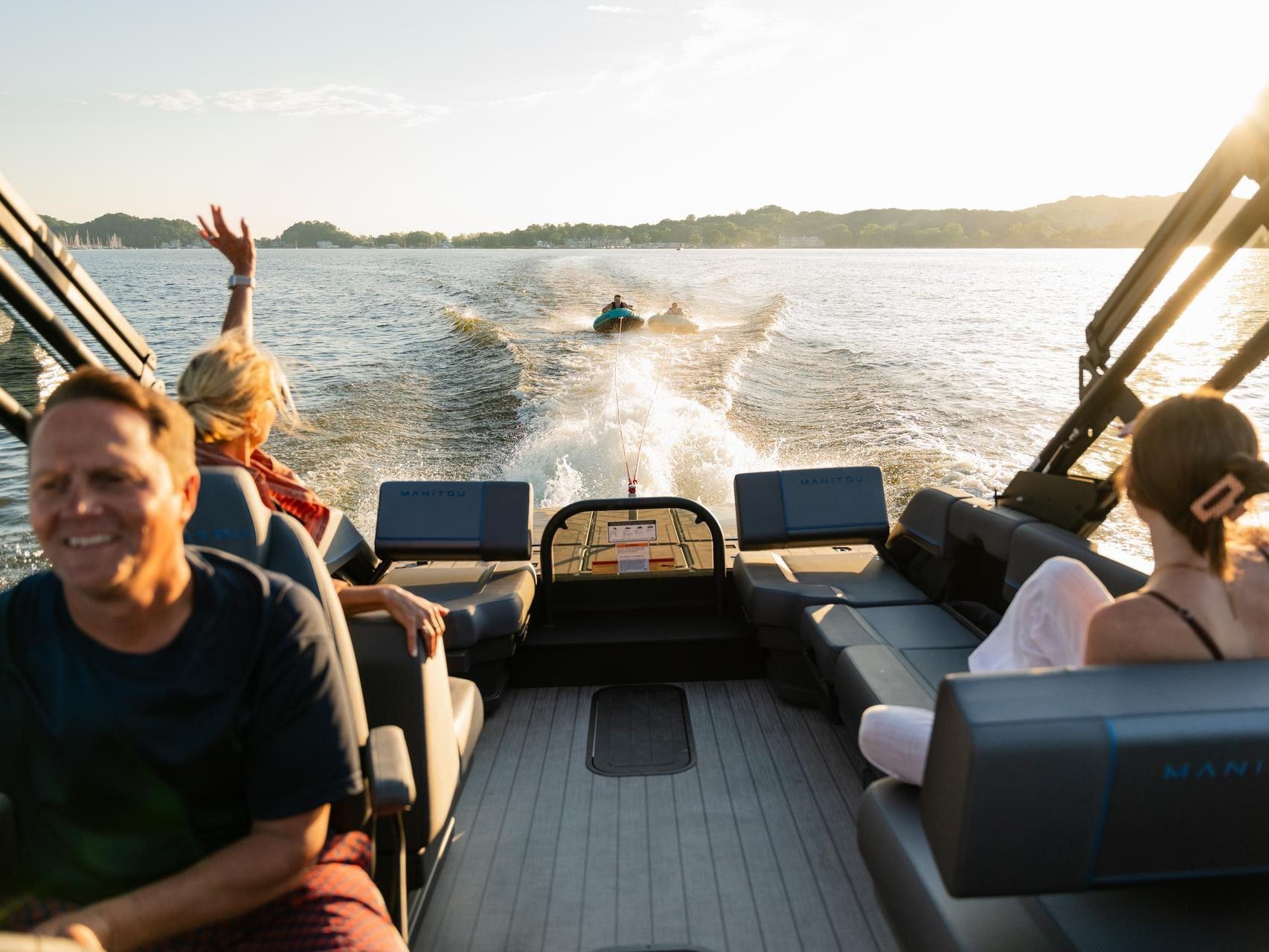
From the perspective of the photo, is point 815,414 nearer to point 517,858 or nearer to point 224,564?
point 517,858

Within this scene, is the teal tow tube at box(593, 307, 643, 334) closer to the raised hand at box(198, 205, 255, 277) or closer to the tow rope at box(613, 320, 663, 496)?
the tow rope at box(613, 320, 663, 496)

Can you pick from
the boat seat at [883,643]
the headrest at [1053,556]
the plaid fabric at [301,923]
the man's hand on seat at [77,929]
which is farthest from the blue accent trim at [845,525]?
the man's hand on seat at [77,929]

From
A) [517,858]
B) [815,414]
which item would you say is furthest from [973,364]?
[517,858]

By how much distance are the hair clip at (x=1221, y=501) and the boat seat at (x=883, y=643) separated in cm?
126

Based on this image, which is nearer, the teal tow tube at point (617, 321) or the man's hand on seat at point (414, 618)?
the man's hand on seat at point (414, 618)

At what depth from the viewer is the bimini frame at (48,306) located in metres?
2.38

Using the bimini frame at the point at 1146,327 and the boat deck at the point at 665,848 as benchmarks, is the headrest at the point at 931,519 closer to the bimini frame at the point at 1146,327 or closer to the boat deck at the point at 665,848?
the bimini frame at the point at 1146,327

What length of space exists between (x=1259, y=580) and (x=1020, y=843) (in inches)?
21.9

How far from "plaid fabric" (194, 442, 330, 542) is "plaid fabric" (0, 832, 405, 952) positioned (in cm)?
83

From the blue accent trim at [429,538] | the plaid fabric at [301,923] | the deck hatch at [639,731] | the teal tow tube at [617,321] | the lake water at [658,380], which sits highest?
the plaid fabric at [301,923]

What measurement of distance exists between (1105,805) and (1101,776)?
0.18ft

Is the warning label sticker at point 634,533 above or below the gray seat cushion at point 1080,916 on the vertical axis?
below

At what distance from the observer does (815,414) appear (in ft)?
38.8

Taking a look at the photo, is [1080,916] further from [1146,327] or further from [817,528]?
[817,528]
